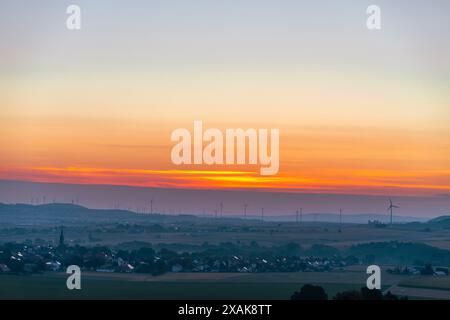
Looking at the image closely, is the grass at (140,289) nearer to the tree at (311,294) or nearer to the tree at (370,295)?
the tree at (311,294)

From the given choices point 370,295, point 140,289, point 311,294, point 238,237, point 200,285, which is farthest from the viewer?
point 238,237

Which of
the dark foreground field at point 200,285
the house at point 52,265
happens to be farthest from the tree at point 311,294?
the house at point 52,265

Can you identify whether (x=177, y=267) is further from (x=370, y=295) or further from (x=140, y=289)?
(x=370, y=295)

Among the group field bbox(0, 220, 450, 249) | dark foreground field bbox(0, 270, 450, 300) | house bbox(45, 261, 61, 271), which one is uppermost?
field bbox(0, 220, 450, 249)

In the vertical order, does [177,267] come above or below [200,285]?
above

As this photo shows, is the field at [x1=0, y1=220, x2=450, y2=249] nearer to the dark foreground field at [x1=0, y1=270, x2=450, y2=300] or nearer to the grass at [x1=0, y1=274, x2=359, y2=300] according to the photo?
the dark foreground field at [x1=0, y1=270, x2=450, y2=300]

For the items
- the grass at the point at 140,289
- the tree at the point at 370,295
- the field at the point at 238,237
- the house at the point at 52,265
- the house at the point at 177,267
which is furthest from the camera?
the field at the point at 238,237

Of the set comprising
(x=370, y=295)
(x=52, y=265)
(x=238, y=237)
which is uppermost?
(x=238, y=237)

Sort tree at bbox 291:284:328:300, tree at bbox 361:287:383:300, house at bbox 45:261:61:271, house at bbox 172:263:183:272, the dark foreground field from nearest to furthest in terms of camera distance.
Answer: tree at bbox 361:287:383:300, tree at bbox 291:284:328:300, the dark foreground field, house at bbox 45:261:61:271, house at bbox 172:263:183:272

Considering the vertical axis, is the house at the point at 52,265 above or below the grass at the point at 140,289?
above

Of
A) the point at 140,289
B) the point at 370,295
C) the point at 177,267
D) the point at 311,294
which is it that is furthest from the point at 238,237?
the point at 370,295

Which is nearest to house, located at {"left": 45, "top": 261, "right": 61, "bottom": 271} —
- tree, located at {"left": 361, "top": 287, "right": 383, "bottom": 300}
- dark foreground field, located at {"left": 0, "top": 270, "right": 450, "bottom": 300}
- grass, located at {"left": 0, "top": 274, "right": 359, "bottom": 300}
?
dark foreground field, located at {"left": 0, "top": 270, "right": 450, "bottom": 300}
